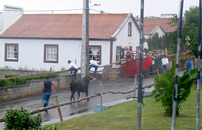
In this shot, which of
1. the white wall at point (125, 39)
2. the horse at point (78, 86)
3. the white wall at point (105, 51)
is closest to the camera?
the horse at point (78, 86)

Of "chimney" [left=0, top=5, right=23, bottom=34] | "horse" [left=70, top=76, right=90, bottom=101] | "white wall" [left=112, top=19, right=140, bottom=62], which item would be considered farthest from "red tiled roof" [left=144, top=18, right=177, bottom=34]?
"horse" [left=70, top=76, right=90, bottom=101]

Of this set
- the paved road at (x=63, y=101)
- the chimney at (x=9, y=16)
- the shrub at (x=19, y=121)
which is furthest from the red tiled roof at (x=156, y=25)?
the shrub at (x=19, y=121)

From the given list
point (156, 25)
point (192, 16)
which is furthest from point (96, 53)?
point (156, 25)

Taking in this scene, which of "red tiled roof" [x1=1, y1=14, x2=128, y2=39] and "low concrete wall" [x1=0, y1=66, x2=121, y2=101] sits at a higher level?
"red tiled roof" [x1=1, y1=14, x2=128, y2=39]

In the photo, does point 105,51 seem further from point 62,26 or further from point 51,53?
point 62,26

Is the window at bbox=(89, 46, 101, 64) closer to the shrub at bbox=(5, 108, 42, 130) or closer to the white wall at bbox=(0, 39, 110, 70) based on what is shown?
the white wall at bbox=(0, 39, 110, 70)

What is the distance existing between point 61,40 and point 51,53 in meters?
1.60

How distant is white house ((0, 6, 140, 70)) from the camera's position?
103 feet

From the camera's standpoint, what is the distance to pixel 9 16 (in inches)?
1454

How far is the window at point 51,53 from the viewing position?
32875mm

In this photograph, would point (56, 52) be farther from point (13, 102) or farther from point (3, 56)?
point (13, 102)

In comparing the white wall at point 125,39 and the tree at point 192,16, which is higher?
the tree at point 192,16

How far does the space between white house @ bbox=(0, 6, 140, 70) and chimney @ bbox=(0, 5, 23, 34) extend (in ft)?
2.34

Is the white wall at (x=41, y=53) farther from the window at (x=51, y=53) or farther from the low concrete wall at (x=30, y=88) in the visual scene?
the low concrete wall at (x=30, y=88)
